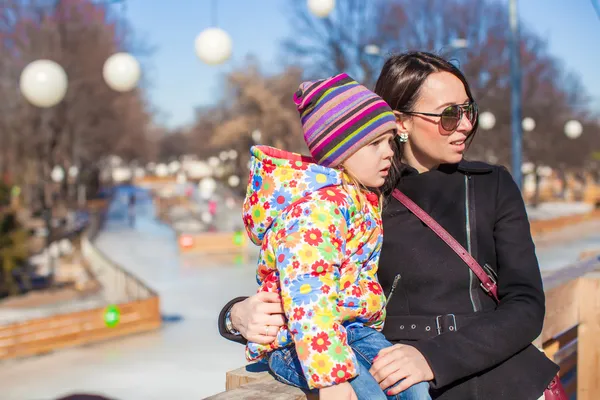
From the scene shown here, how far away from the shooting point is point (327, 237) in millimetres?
1722

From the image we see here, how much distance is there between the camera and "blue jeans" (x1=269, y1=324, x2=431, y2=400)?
1.75m

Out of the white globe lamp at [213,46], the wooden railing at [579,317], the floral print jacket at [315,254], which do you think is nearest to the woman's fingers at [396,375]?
the floral print jacket at [315,254]

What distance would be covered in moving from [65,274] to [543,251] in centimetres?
1544

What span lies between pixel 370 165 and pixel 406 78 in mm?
327

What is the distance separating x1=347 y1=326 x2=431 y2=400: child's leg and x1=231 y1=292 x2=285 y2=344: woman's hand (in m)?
0.20

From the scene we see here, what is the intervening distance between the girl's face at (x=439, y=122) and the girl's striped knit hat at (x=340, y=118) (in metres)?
0.12

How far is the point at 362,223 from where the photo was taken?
1.90m

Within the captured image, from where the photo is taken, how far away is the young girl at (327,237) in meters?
1.66

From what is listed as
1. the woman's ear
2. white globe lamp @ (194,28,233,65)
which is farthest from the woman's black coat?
white globe lamp @ (194,28,233,65)

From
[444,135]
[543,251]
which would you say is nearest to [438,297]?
[444,135]

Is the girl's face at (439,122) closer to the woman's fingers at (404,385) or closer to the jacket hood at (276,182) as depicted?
the jacket hood at (276,182)

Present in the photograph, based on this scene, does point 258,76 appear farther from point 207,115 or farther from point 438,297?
point 438,297

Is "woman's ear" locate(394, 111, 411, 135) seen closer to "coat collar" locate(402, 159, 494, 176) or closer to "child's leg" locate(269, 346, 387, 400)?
"coat collar" locate(402, 159, 494, 176)

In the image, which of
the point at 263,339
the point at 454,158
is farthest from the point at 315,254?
the point at 454,158
